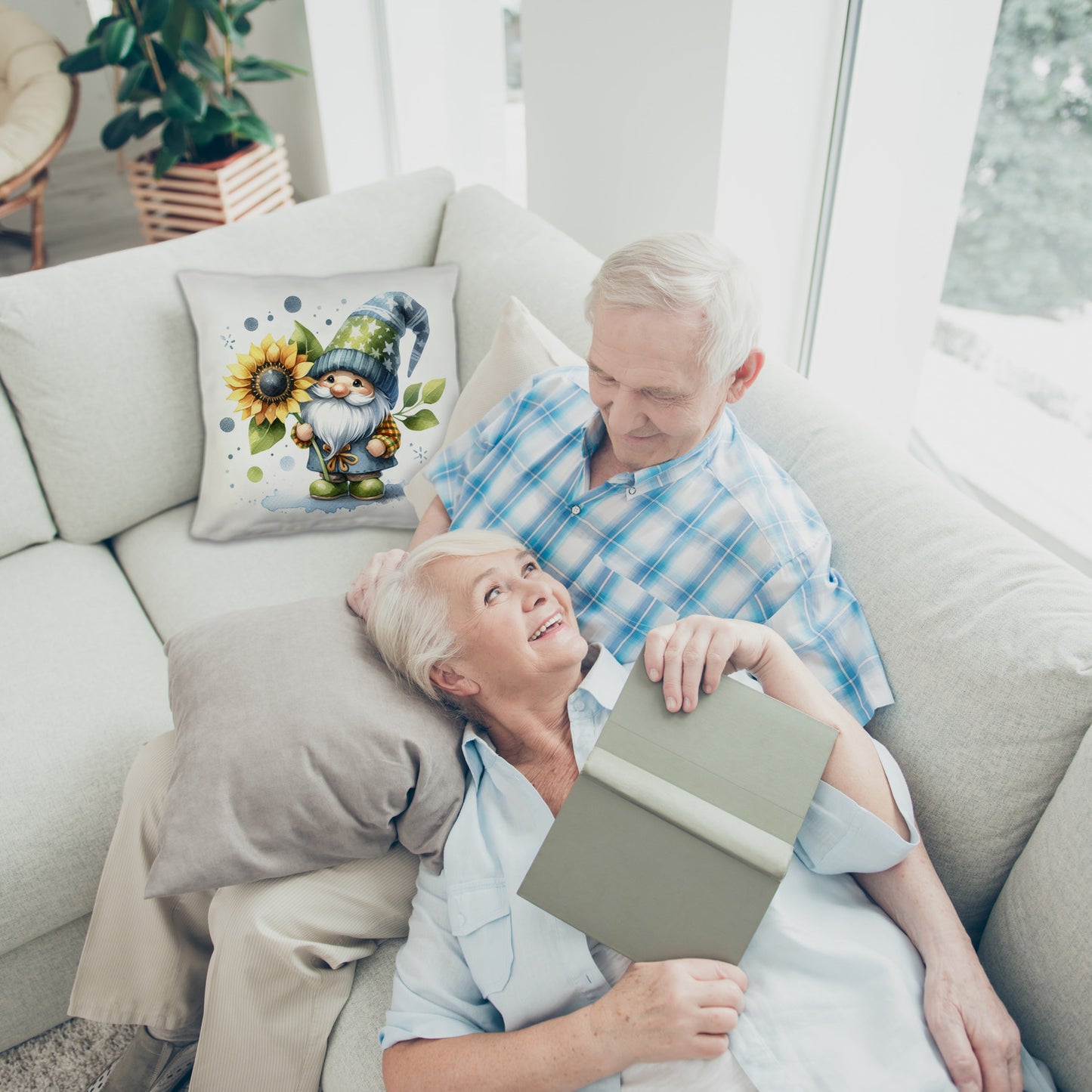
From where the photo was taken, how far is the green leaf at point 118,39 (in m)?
2.63

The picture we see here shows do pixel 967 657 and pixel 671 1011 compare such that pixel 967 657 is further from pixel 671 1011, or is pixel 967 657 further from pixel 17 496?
pixel 17 496

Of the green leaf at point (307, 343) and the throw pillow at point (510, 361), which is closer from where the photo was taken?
the throw pillow at point (510, 361)

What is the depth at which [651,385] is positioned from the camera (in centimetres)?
110

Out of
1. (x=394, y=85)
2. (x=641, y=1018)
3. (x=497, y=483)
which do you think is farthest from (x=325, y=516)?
(x=394, y=85)

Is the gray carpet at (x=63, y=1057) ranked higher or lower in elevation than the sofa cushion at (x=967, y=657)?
lower

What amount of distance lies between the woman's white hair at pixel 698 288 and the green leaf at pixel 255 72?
2.44 metres

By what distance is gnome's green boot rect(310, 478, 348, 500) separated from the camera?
1700mm

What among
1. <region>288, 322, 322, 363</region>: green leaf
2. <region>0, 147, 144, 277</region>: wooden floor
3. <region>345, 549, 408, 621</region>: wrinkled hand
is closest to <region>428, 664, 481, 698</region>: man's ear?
<region>345, 549, 408, 621</region>: wrinkled hand

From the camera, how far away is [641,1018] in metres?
0.85

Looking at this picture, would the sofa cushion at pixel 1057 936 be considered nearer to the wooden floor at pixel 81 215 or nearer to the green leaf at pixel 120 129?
the green leaf at pixel 120 129

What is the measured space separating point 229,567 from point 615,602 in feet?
2.77

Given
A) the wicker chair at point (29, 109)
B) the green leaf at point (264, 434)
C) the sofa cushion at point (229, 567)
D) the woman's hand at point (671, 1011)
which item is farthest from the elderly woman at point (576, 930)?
the wicker chair at point (29, 109)

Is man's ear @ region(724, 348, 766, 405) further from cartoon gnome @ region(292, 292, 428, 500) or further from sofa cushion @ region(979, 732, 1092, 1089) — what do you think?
cartoon gnome @ region(292, 292, 428, 500)

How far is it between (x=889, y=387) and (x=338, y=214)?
1269 mm
